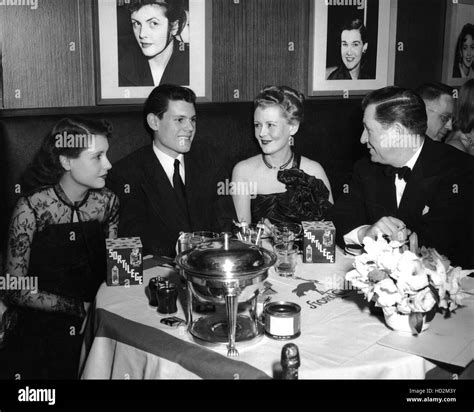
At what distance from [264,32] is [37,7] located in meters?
1.71

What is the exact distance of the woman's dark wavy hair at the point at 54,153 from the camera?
354cm

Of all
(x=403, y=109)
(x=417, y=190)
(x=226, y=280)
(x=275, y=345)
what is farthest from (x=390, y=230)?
(x=226, y=280)

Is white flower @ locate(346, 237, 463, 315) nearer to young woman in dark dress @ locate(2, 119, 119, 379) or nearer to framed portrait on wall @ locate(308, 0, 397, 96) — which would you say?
young woman in dark dress @ locate(2, 119, 119, 379)

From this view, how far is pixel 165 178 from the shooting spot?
397 cm

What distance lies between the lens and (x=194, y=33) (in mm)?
4449

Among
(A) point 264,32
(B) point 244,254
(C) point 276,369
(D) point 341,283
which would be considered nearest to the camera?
(C) point 276,369

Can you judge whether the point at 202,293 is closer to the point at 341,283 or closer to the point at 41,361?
the point at 341,283

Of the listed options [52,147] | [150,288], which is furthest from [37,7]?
[150,288]

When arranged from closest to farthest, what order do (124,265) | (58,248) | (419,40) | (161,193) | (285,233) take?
(124,265) → (285,233) → (58,248) → (161,193) → (419,40)

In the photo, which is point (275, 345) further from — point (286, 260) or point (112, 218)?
point (112, 218)

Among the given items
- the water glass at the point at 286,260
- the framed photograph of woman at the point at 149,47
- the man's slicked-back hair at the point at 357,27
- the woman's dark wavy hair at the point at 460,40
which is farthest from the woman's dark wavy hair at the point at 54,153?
the woman's dark wavy hair at the point at 460,40

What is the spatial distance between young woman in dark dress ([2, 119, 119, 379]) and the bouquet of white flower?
159 centimetres

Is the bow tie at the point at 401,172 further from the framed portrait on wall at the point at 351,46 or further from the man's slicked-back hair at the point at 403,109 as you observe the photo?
the framed portrait on wall at the point at 351,46

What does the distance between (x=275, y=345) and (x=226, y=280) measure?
11.8 inches
